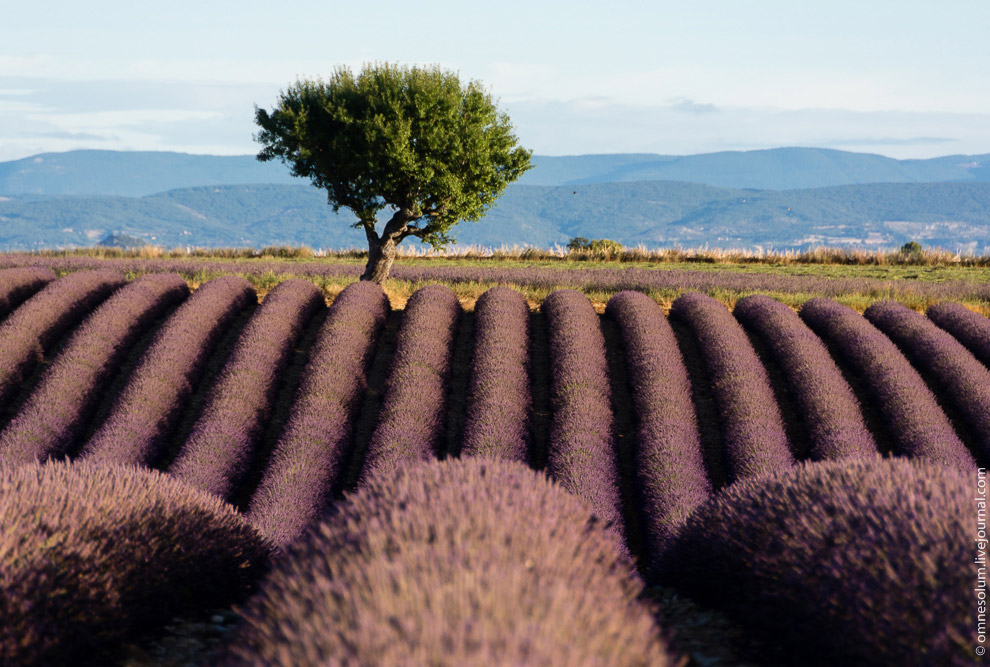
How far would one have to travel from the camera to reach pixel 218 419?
1108 centimetres

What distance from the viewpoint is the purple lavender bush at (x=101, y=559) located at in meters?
4.18

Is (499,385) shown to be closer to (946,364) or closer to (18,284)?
(946,364)

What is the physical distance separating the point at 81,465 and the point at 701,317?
39.6ft

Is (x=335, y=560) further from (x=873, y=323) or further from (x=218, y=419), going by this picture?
(x=873, y=323)

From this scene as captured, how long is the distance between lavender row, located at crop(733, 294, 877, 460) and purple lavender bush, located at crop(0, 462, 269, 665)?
743cm

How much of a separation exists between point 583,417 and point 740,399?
99.7 inches

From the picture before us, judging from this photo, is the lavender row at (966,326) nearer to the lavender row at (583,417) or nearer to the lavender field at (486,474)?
the lavender field at (486,474)

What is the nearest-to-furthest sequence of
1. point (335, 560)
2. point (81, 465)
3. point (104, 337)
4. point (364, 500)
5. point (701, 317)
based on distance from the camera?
point (335, 560) < point (364, 500) < point (81, 465) < point (104, 337) < point (701, 317)

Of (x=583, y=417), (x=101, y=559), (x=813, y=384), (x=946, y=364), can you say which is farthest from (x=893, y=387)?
(x=101, y=559)

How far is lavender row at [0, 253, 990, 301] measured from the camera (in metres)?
20.7

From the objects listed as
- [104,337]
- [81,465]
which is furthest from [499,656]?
[104,337]

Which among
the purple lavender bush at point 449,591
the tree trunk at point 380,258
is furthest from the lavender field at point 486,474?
the tree trunk at point 380,258

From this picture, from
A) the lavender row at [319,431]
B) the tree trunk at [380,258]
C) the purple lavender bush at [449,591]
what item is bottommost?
the lavender row at [319,431]

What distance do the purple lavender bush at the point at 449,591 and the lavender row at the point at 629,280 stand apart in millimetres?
16734
